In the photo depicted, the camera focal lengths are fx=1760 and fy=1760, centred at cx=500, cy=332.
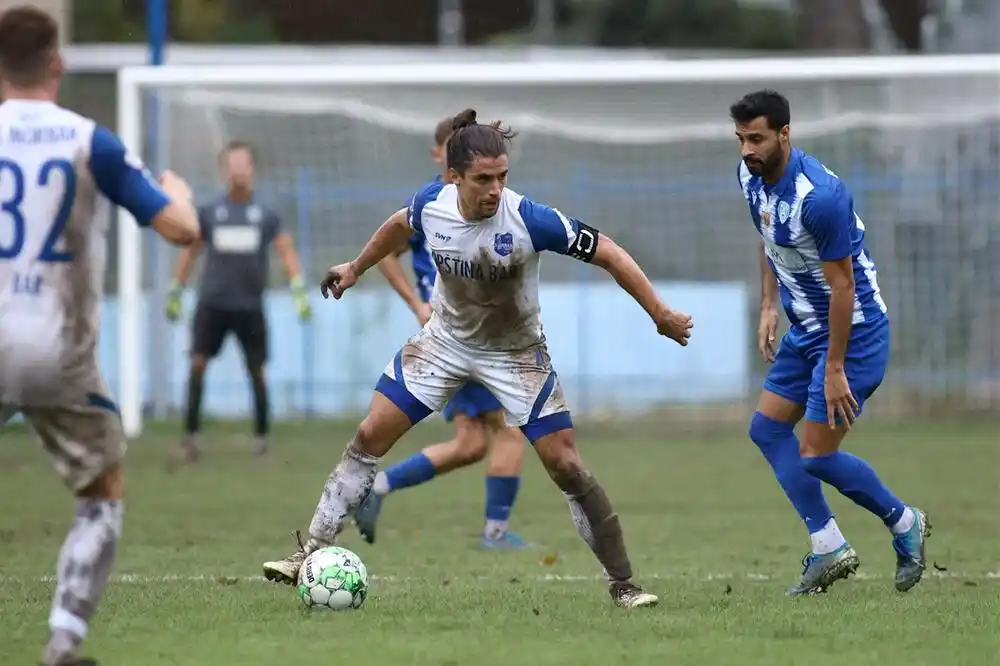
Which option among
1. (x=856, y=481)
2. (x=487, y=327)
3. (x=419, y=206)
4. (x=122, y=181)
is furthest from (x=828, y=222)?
(x=122, y=181)

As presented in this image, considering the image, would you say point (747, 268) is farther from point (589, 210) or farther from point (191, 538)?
point (191, 538)

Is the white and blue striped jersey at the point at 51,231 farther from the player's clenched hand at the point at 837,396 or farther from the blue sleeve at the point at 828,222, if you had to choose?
the player's clenched hand at the point at 837,396

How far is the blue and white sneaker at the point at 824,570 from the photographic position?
25.0 ft

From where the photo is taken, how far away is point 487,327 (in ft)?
24.2

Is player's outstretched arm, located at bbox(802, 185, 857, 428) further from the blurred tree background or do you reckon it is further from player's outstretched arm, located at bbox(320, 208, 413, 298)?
the blurred tree background

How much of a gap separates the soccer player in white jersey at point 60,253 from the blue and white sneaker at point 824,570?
3348 millimetres

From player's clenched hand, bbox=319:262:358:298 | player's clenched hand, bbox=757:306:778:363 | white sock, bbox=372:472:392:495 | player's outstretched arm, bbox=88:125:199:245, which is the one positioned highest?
player's outstretched arm, bbox=88:125:199:245

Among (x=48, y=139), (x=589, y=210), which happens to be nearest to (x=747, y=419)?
(x=589, y=210)

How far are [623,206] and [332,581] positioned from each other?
41.8 ft

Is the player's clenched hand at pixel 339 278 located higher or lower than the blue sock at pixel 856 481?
higher

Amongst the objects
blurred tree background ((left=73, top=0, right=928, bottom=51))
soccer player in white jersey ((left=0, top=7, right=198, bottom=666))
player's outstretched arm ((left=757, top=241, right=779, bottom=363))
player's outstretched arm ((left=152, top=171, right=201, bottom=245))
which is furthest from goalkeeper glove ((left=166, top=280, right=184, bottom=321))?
blurred tree background ((left=73, top=0, right=928, bottom=51))

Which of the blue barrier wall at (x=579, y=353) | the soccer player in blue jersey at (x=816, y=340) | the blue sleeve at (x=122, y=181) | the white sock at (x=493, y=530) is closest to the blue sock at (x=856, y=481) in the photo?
the soccer player in blue jersey at (x=816, y=340)

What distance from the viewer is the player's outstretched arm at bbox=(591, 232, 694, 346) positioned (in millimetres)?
6793

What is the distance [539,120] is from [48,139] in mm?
Answer: 13252
